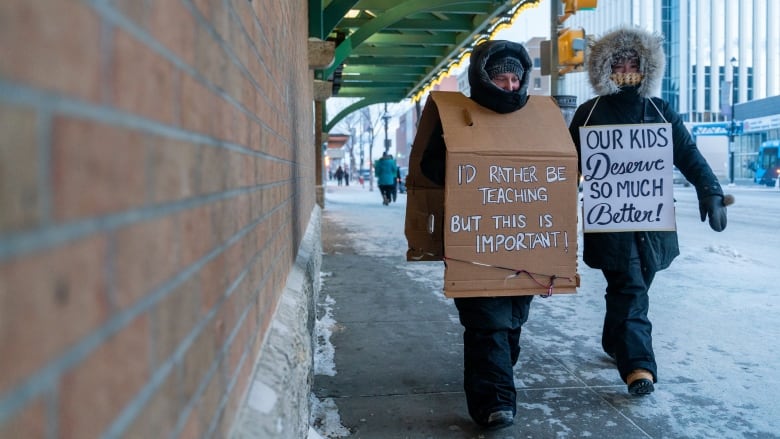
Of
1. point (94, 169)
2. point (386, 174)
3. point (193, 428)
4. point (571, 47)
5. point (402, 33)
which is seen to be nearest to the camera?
point (94, 169)

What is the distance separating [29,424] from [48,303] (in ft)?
0.33

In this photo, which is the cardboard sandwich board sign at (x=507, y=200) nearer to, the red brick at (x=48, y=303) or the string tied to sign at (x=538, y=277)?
the string tied to sign at (x=538, y=277)

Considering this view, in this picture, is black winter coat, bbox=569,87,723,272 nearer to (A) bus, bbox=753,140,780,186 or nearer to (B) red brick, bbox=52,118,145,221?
(B) red brick, bbox=52,118,145,221

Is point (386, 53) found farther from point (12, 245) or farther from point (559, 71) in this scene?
point (12, 245)

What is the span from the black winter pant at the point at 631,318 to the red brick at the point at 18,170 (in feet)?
11.2

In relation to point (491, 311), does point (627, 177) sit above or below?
above

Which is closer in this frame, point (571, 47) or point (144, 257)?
point (144, 257)

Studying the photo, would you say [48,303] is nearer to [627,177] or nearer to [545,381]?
[545,381]

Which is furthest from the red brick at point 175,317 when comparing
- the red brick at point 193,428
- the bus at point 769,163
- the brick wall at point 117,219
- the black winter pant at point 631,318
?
the bus at point 769,163

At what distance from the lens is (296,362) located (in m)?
2.21

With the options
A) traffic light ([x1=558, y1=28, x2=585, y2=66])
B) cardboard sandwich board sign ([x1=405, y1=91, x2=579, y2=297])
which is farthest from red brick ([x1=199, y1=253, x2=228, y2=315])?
traffic light ([x1=558, y1=28, x2=585, y2=66])

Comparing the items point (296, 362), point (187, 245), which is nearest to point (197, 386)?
point (187, 245)

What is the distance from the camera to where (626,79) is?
373 cm

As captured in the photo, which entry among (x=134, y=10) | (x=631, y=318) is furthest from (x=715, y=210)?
(x=134, y=10)
